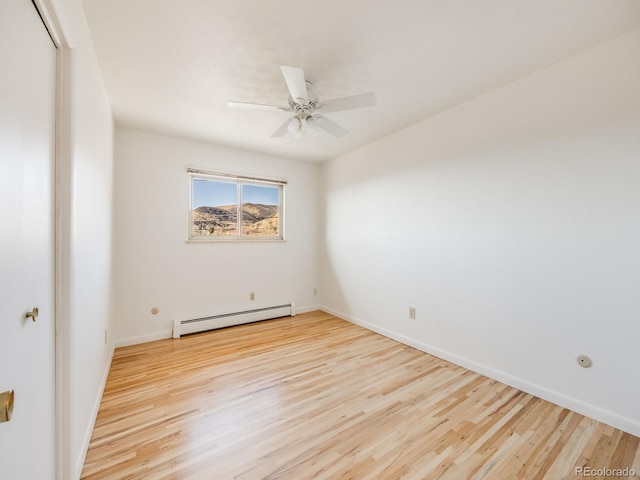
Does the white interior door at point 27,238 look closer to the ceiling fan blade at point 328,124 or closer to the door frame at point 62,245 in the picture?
the door frame at point 62,245

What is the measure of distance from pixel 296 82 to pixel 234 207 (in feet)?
7.78

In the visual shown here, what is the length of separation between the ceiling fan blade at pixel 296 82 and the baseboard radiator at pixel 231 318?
2.80m

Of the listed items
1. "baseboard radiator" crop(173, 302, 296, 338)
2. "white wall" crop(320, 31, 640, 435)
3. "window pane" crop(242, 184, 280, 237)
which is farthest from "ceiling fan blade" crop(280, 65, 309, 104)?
"baseboard radiator" crop(173, 302, 296, 338)

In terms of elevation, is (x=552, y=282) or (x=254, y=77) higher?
(x=254, y=77)

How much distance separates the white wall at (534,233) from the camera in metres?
1.65

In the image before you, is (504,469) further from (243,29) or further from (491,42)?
(243,29)

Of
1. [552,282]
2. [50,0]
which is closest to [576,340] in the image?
[552,282]

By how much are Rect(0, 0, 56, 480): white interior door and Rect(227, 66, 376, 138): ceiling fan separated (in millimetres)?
1068

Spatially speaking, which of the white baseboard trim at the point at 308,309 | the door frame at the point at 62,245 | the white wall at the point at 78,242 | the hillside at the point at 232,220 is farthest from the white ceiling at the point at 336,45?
the white baseboard trim at the point at 308,309

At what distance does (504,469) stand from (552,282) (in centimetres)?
128

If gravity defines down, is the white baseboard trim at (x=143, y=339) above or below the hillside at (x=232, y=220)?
below

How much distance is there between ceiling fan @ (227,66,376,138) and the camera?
1.70m

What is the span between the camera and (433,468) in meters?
1.36

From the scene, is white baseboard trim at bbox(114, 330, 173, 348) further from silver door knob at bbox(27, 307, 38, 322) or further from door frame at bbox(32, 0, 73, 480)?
silver door knob at bbox(27, 307, 38, 322)
